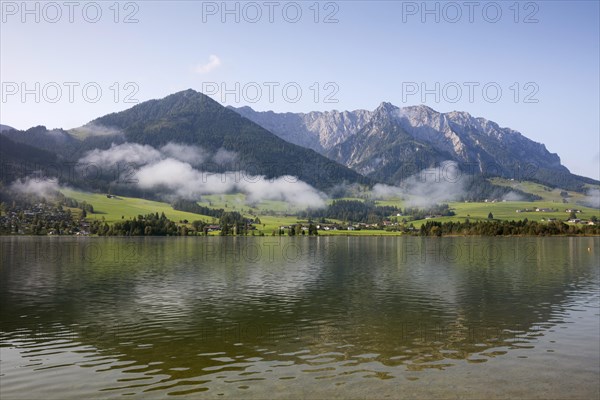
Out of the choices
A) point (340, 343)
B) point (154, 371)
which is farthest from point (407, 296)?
point (154, 371)

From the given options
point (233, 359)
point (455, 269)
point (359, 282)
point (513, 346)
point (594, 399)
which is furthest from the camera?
point (455, 269)

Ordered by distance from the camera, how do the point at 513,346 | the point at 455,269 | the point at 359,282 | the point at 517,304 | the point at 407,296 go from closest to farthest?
the point at 513,346
the point at 517,304
the point at 407,296
the point at 359,282
the point at 455,269

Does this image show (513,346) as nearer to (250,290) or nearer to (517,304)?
(517,304)

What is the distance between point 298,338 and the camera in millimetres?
35438

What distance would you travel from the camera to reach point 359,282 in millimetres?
69562

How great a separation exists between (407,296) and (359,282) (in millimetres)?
14173

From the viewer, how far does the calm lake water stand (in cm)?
2517

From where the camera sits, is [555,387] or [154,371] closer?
[555,387]

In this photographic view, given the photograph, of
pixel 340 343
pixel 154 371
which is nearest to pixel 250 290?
pixel 340 343

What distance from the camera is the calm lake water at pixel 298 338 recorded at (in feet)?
82.6

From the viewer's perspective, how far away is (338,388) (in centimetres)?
2461

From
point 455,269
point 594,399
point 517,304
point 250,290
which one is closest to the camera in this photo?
point 594,399

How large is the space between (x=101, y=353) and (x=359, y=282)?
144 feet

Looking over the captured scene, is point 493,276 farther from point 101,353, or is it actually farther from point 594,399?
point 101,353
